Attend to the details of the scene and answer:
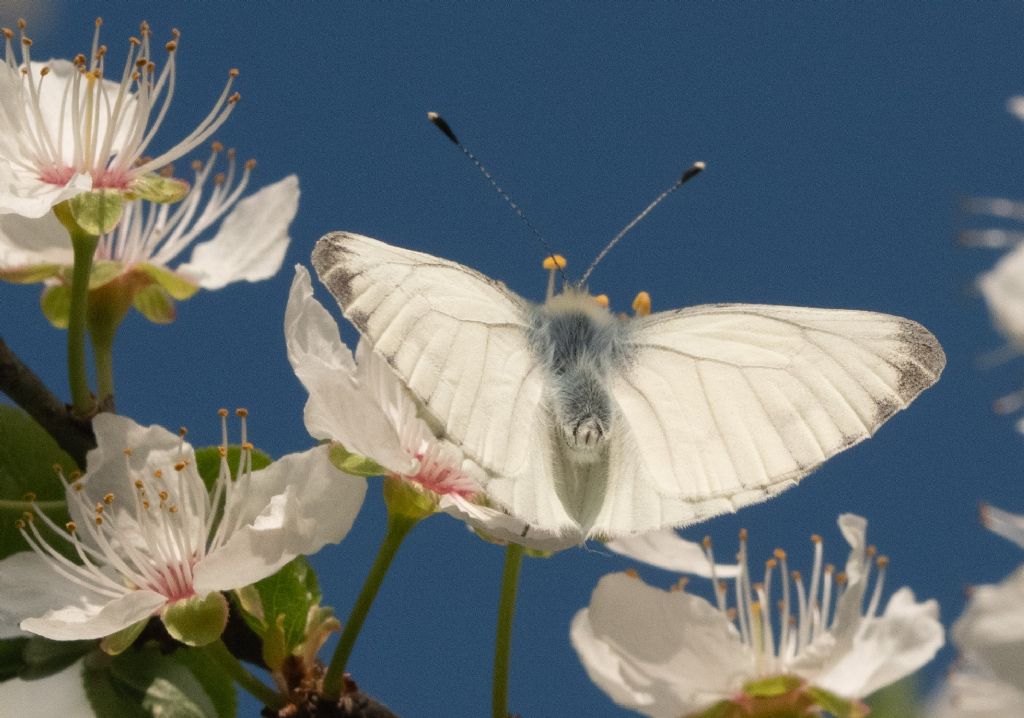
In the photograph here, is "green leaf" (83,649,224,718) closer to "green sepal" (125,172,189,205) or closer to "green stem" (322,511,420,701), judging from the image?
"green stem" (322,511,420,701)

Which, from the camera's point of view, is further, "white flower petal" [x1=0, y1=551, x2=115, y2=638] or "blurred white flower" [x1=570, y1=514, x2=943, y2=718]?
"white flower petal" [x1=0, y1=551, x2=115, y2=638]

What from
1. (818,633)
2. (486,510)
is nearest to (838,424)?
(818,633)

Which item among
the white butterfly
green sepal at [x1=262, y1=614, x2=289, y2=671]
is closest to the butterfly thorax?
the white butterfly

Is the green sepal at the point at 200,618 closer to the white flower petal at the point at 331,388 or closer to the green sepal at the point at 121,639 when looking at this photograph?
the green sepal at the point at 121,639

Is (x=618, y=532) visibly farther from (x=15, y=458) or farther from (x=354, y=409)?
(x=15, y=458)

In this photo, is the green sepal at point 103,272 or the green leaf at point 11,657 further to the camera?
the green sepal at point 103,272

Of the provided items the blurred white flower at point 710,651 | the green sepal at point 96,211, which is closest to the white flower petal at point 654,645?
the blurred white flower at point 710,651
